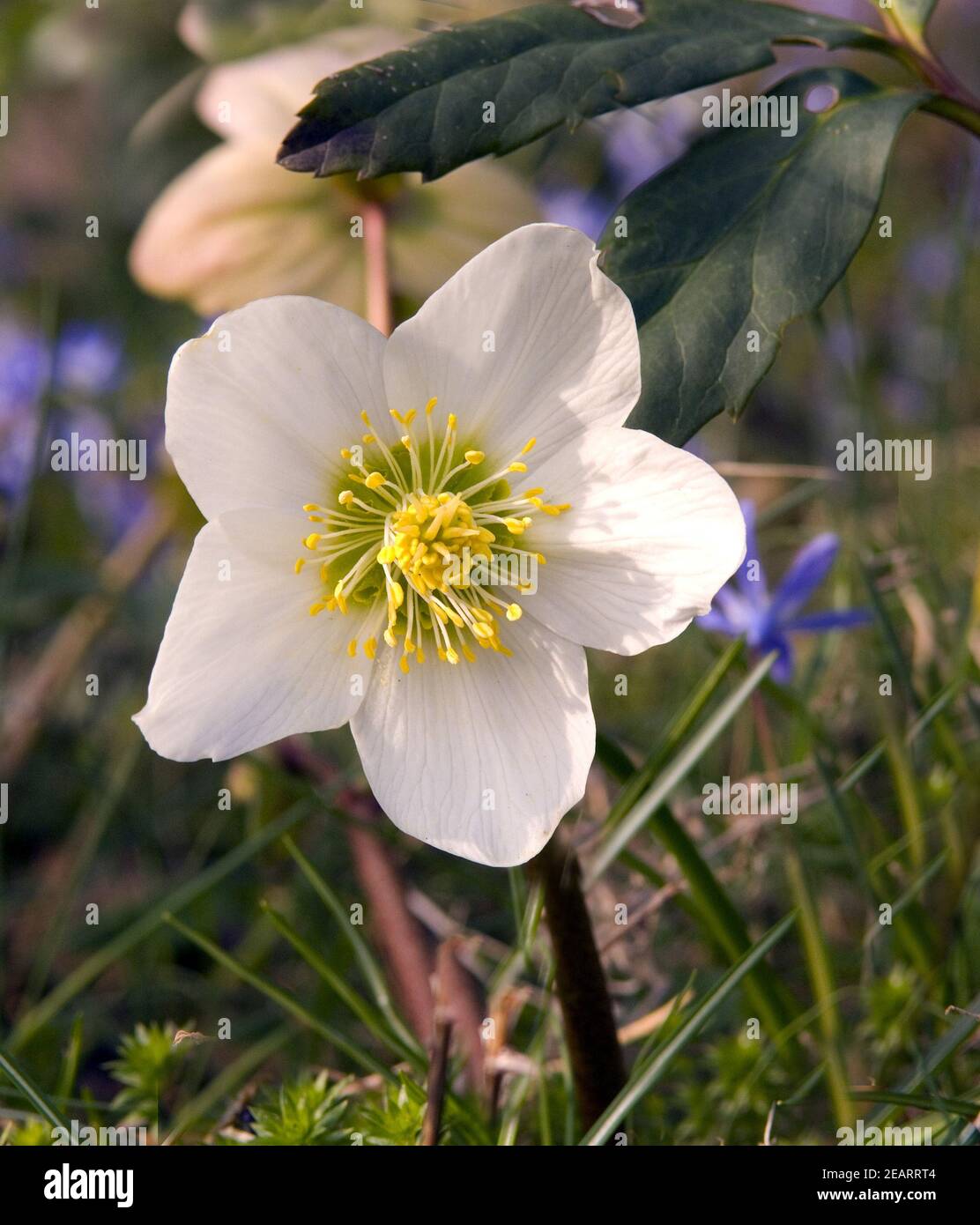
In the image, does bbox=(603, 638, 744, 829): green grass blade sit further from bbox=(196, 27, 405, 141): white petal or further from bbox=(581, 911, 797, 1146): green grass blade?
bbox=(196, 27, 405, 141): white petal

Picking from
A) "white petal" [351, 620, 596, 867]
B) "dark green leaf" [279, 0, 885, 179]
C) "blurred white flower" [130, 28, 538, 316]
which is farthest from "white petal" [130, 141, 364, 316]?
"white petal" [351, 620, 596, 867]

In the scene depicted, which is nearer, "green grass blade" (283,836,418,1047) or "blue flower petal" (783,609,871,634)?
"green grass blade" (283,836,418,1047)

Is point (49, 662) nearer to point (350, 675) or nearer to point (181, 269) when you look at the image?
→ point (181, 269)

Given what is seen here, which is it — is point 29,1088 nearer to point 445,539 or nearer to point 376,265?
point 445,539

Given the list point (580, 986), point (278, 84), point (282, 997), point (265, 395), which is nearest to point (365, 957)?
point (282, 997)

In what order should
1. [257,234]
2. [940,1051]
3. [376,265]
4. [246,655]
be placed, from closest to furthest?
[246,655] → [940,1051] → [376,265] → [257,234]

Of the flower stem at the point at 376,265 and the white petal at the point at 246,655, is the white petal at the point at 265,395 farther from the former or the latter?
the flower stem at the point at 376,265
